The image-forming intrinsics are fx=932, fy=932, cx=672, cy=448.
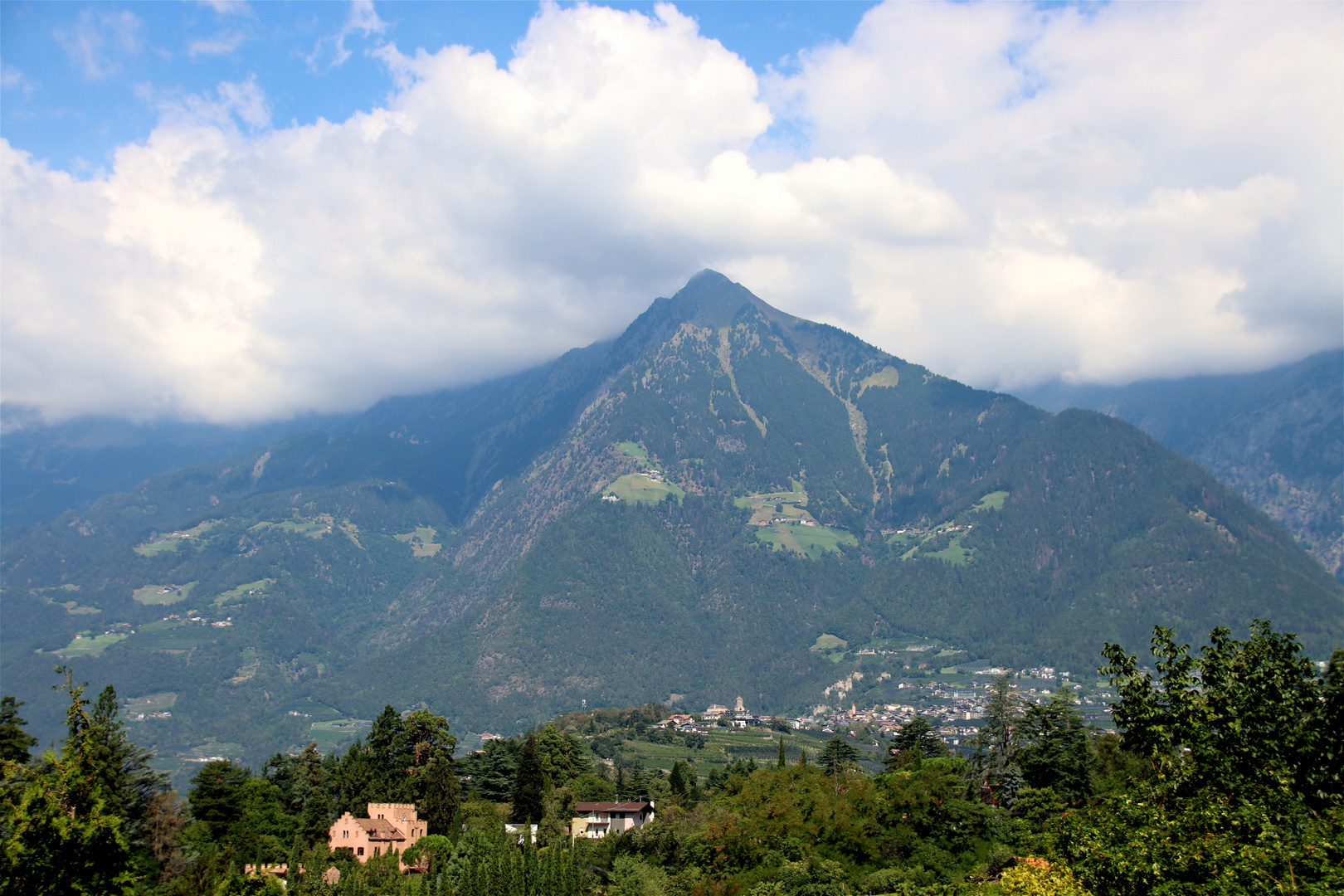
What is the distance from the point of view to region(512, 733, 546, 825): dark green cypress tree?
108 m

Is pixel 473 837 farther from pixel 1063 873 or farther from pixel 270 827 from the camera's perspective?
pixel 1063 873

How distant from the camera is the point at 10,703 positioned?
84.1 meters

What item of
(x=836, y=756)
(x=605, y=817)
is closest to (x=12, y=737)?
(x=605, y=817)

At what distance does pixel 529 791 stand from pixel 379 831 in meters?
21.7

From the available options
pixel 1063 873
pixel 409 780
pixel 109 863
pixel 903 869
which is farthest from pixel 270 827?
pixel 1063 873

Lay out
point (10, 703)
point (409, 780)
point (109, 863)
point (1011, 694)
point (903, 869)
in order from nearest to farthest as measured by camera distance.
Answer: point (109, 863)
point (903, 869)
point (10, 703)
point (409, 780)
point (1011, 694)

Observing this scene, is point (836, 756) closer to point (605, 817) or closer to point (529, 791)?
point (605, 817)

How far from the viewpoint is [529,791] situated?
10781 cm

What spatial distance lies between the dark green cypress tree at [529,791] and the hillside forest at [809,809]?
211 millimetres

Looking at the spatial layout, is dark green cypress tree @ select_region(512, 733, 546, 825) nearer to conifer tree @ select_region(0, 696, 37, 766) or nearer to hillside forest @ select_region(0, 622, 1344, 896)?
hillside forest @ select_region(0, 622, 1344, 896)

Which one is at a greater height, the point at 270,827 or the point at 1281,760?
the point at 1281,760

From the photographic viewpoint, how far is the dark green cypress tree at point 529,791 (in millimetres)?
107625

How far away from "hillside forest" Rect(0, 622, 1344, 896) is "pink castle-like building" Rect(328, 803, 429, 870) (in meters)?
2.00

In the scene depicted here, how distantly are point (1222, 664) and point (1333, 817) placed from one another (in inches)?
275
